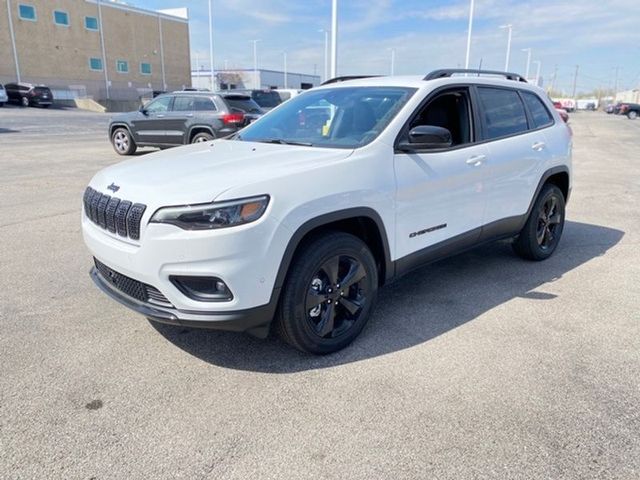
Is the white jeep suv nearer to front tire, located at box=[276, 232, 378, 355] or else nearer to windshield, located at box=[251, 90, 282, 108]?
front tire, located at box=[276, 232, 378, 355]

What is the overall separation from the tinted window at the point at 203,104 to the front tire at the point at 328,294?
32.8ft

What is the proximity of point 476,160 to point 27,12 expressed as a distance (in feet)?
187

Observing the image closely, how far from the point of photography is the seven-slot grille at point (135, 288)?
115 inches

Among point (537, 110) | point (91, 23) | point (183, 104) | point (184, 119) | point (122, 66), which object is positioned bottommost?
point (184, 119)

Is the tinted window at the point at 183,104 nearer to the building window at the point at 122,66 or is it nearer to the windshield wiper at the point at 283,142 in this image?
the windshield wiper at the point at 283,142

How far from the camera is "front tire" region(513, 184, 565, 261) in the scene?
16.6 ft

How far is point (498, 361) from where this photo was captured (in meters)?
3.28

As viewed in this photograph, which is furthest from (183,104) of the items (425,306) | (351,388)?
(351,388)

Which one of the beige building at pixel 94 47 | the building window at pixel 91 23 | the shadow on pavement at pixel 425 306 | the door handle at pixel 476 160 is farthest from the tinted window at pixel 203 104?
the building window at pixel 91 23

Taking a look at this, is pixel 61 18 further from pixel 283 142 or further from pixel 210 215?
pixel 210 215

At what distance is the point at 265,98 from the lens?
18.4 m

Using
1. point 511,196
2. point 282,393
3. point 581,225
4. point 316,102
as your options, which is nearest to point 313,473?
point 282,393

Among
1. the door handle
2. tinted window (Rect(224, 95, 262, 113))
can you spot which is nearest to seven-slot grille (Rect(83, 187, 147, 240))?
the door handle

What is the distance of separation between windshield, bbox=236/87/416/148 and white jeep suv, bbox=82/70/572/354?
2 cm
